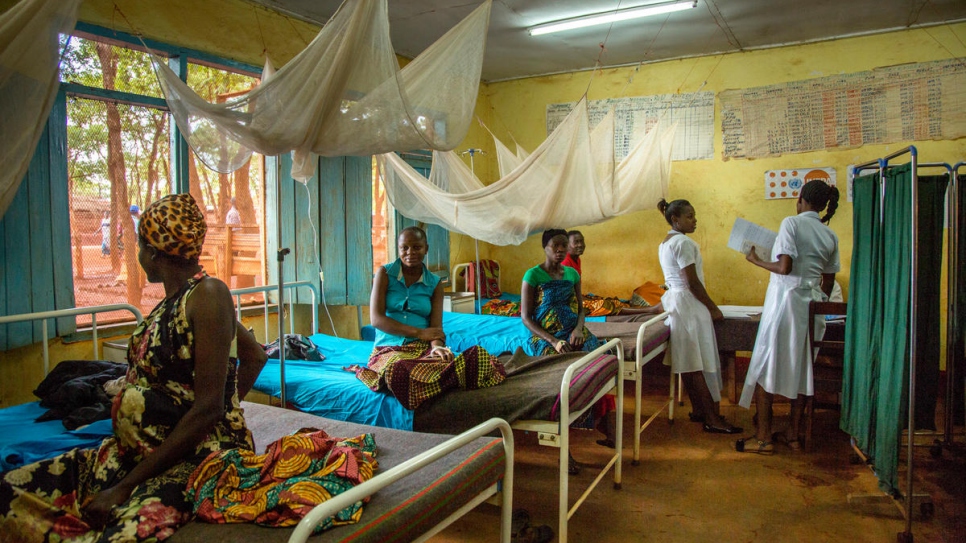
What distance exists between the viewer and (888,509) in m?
2.98

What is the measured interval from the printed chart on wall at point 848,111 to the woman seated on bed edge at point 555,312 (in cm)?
308

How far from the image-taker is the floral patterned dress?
4.75ft

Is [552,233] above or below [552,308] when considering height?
above

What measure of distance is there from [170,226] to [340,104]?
1.00 metres

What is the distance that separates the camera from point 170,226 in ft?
5.49

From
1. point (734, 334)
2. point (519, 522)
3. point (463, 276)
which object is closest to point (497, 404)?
point (519, 522)

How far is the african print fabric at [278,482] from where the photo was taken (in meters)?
1.49

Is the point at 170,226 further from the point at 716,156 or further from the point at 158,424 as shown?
the point at 716,156

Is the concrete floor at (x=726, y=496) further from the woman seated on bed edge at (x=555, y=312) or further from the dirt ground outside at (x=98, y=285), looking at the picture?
the dirt ground outside at (x=98, y=285)

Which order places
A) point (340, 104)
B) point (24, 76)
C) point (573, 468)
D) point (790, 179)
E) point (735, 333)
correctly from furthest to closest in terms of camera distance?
point (790, 179) < point (735, 333) < point (573, 468) < point (340, 104) < point (24, 76)

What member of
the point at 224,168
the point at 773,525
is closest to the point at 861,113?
the point at 773,525

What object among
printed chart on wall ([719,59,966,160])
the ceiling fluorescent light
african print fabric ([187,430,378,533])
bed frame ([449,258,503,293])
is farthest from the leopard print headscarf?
printed chart on wall ([719,59,966,160])

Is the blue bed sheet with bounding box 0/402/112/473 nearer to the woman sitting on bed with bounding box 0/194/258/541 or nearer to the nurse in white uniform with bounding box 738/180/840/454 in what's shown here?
the woman sitting on bed with bounding box 0/194/258/541

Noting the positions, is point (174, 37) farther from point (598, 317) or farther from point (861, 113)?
point (861, 113)
